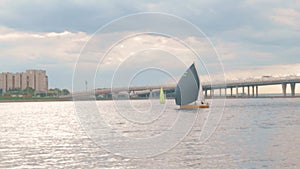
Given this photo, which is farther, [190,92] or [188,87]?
[188,87]

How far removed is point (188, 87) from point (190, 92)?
1.41 m

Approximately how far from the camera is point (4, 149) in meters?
43.5

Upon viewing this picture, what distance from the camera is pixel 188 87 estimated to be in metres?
133

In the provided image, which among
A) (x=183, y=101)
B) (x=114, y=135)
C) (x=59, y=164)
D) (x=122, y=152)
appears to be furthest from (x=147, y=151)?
(x=183, y=101)

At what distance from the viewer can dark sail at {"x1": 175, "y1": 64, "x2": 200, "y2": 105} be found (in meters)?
132

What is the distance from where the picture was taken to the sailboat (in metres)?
131

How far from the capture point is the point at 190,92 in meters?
132

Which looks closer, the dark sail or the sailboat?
the sailboat

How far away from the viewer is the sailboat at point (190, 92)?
431 ft

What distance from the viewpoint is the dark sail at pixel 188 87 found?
13150 cm

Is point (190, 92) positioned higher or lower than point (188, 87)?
lower

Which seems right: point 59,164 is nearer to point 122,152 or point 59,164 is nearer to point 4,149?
point 122,152

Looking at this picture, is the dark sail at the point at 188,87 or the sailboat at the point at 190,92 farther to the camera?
the dark sail at the point at 188,87

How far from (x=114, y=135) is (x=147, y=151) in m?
14.9
